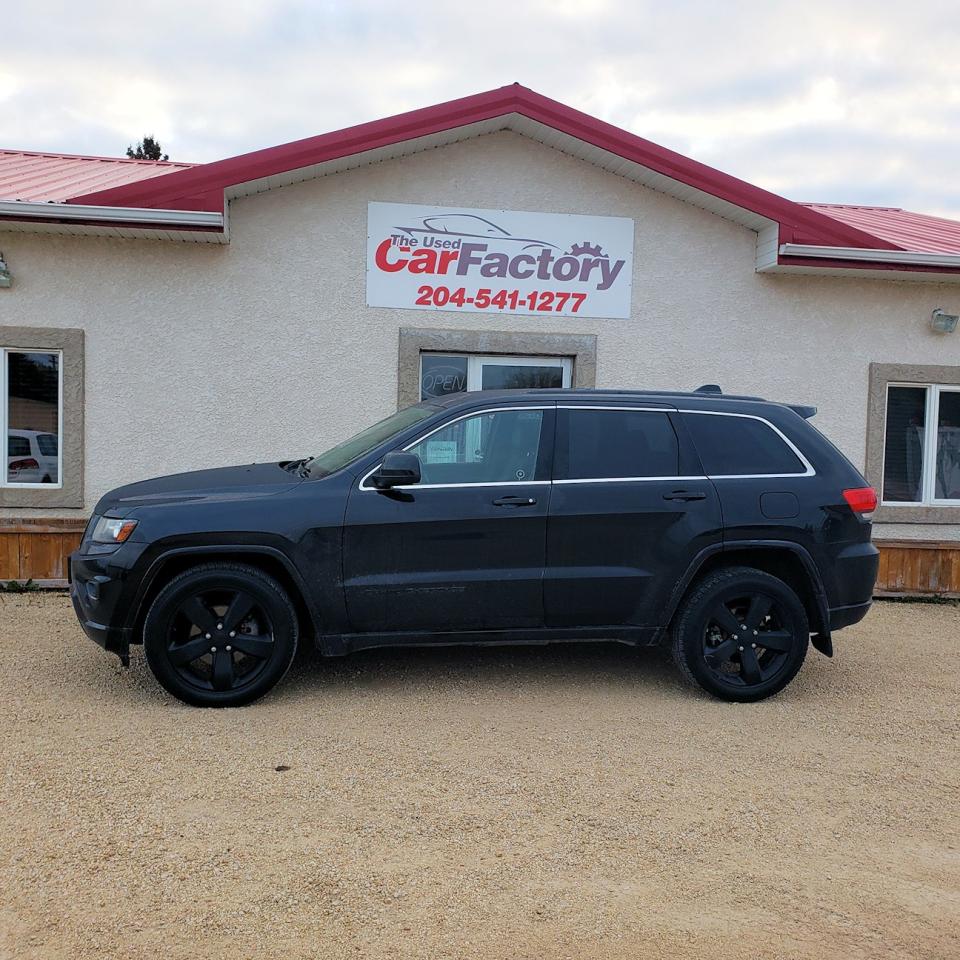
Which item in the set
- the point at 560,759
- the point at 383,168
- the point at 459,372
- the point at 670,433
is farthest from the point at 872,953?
the point at 383,168

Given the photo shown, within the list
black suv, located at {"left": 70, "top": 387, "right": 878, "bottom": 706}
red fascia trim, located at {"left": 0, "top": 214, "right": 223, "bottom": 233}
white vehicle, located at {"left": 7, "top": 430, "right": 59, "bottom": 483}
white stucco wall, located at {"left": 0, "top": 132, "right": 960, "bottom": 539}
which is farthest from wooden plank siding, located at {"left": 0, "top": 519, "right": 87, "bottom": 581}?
black suv, located at {"left": 70, "top": 387, "right": 878, "bottom": 706}

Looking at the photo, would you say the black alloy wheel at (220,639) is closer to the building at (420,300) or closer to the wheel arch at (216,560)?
the wheel arch at (216,560)

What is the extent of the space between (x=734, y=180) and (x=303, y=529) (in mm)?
5729

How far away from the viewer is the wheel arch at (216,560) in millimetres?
5258

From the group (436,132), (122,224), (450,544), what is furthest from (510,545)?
(122,224)

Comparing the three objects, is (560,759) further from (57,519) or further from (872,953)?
(57,519)

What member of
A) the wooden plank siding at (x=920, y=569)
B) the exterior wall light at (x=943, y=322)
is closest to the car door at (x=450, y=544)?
the wooden plank siding at (x=920, y=569)

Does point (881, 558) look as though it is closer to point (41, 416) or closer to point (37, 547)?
point (37, 547)

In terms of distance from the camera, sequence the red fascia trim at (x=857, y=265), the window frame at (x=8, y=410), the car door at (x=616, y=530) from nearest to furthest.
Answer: the car door at (x=616, y=530) → the window frame at (x=8, y=410) → the red fascia trim at (x=857, y=265)

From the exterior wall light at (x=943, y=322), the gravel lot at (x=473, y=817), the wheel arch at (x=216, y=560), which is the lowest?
the gravel lot at (x=473, y=817)

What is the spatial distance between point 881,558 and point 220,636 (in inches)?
256

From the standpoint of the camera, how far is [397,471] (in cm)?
530

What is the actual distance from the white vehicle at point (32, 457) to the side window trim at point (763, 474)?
594 cm

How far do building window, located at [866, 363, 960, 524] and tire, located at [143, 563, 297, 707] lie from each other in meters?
6.70
